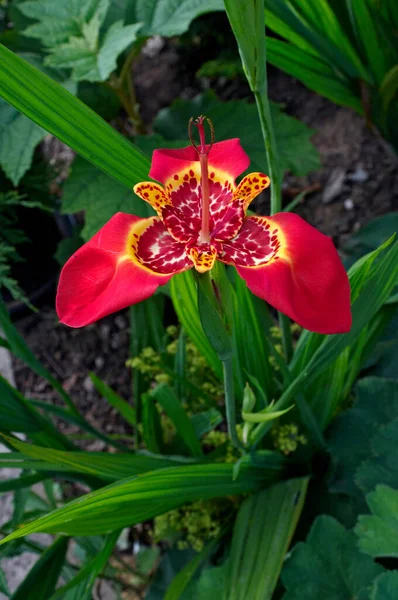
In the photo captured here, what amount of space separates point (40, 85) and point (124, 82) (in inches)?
31.5

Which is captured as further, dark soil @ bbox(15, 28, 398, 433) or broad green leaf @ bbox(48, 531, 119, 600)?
dark soil @ bbox(15, 28, 398, 433)

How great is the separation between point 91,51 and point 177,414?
23.5 inches

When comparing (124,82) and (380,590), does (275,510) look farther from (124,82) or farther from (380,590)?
(124,82)

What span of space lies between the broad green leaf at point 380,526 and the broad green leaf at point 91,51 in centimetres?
72

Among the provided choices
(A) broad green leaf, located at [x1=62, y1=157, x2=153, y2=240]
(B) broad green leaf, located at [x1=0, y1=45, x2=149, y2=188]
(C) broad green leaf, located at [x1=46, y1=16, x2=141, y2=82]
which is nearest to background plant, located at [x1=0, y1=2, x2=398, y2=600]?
(B) broad green leaf, located at [x1=0, y1=45, x2=149, y2=188]

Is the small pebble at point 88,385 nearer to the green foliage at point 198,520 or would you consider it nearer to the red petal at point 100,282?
the green foliage at point 198,520

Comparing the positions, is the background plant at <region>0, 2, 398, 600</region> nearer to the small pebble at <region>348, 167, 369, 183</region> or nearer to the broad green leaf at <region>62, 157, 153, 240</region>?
the broad green leaf at <region>62, 157, 153, 240</region>

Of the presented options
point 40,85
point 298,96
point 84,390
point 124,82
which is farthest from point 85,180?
point 298,96

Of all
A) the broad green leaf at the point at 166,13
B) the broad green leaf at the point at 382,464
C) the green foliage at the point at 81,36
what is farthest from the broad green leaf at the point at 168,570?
the broad green leaf at the point at 166,13

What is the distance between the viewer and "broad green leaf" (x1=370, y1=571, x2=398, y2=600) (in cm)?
70

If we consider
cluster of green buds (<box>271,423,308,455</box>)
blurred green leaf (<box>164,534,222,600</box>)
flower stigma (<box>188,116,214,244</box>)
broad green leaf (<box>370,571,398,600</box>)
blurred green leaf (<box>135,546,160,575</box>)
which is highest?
flower stigma (<box>188,116,214,244</box>)

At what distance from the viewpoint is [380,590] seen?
0.70 m

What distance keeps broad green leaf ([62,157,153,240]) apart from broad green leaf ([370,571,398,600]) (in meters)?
0.65

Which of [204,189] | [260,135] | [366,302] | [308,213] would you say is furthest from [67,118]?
[308,213]
